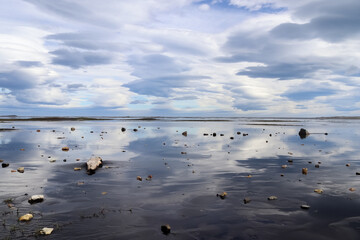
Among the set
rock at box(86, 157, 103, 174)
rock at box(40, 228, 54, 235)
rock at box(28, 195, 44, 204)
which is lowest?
rock at box(40, 228, 54, 235)

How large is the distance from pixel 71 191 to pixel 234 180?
8200 mm

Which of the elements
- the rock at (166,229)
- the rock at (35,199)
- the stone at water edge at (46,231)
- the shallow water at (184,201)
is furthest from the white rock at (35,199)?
the rock at (166,229)

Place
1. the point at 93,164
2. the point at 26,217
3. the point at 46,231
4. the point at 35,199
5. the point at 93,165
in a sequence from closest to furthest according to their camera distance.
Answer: the point at 46,231, the point at 26,217, the point at 35,199, the point at 93,165, the point at 93,164

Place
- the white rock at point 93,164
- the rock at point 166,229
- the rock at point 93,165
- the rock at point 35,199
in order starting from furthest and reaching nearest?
the white rock at point 93,164 < the rock at point 93,165 < the rock at point 35,199 < the rock at point 166,229

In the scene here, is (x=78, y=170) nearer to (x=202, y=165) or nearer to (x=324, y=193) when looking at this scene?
(x=202, y=165)

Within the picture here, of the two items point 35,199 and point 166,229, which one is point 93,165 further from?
point 166,229

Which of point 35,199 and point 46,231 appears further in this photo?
point 35,199

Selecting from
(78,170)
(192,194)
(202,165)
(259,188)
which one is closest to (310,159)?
(202,165)

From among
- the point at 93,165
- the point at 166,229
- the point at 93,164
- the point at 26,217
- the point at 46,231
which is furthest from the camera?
the point at 93,164

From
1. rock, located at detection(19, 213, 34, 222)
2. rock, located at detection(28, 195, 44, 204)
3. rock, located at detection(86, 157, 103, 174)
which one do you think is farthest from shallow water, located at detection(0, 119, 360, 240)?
rock, located at detection(86, 157, 103, 174)

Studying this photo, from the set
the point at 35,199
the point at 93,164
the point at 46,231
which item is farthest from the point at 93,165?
the point at 46,231

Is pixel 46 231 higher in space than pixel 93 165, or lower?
lower

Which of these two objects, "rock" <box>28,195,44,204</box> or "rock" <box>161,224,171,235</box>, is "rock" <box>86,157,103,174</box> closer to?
"rock" <box>28,195,44,204</box>

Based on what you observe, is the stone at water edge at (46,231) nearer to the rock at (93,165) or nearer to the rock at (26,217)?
the rock at (26,217)
